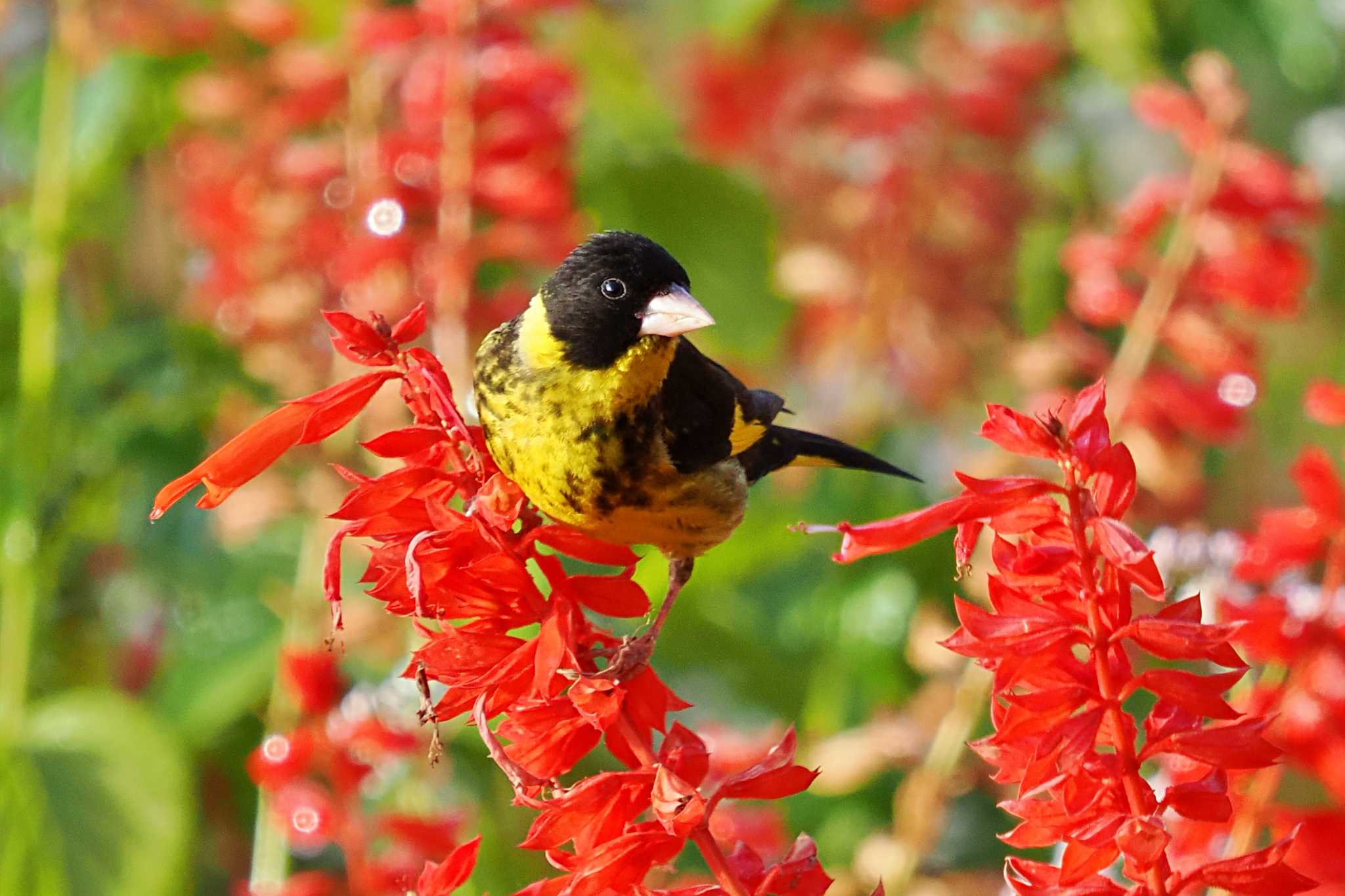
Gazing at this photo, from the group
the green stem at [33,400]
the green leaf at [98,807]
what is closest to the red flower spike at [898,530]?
the green leaf at [98,807]

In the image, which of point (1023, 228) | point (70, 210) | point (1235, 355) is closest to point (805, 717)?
point (1235, 355)

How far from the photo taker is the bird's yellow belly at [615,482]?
75 centimetres

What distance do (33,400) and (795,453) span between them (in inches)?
25.3

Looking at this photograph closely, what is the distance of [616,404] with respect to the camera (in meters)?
0.82

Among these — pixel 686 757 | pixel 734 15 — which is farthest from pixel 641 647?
pixel 734 15

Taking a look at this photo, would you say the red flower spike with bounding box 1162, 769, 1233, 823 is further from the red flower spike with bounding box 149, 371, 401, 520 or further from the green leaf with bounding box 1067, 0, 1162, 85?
the green leaf with bounding box 1067, 0, 1162, 85

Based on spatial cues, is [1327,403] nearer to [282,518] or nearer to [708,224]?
[708,224]

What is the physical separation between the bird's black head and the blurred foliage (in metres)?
0.38

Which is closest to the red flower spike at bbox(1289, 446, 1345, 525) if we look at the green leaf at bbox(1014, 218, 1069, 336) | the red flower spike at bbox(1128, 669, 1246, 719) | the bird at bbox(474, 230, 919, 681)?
the bird at bbox(474, 230, 919, 681)

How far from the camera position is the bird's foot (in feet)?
1.93

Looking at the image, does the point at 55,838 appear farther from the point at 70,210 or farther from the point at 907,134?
the point at 907,134

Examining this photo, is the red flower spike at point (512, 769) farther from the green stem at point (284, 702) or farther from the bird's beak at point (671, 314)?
the green stem at point (284, 702)

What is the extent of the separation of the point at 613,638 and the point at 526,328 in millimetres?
252

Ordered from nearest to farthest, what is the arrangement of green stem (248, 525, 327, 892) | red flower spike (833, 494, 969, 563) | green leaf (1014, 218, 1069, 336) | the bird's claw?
→ 1. red flower spike (833, 494, 969, 563)
2. the bird's claw
3. green stem (248, 525, 327, 892)
4. green leaf (1014, 218, 1069, 336)
